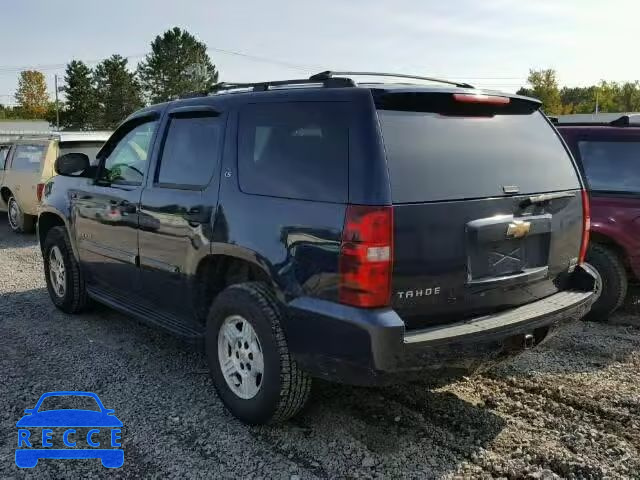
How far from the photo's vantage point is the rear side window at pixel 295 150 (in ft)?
9.87

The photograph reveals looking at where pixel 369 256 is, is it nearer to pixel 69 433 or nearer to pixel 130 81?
pixel 69 433

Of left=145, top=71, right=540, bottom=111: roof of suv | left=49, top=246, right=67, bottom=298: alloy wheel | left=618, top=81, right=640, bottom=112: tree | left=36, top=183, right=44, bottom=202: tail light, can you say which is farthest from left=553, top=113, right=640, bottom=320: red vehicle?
left=618, top=81, right=640, bottom=112: tree

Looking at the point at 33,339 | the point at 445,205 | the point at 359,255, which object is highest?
the point at 445,205

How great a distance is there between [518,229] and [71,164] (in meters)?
3.77

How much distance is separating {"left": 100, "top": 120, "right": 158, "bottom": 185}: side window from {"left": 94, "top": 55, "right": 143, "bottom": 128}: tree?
233 feet

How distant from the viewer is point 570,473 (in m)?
3.07

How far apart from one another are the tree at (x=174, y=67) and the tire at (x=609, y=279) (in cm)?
6780

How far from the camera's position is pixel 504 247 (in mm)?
3193

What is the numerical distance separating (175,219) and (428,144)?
175 centimetres

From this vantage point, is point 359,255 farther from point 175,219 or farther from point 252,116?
point 175,219

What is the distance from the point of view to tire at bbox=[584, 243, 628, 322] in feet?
18.2

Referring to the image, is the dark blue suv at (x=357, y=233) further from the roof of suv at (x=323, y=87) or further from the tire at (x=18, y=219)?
the tire at (x=18, y=219)

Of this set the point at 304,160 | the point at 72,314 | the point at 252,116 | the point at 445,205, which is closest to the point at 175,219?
the point at 252,116

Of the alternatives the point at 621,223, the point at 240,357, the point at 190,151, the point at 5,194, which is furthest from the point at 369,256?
the point at 5,194
